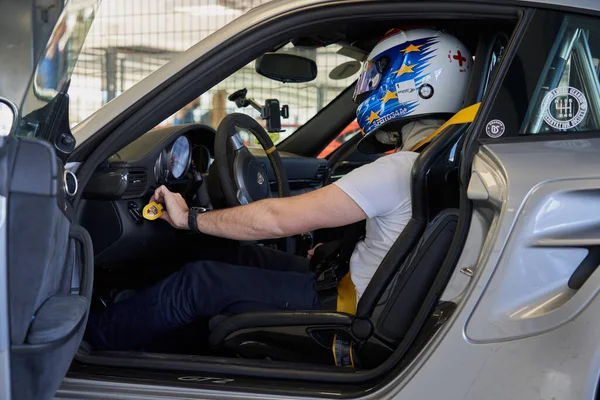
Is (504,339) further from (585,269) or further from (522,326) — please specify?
(585,269)

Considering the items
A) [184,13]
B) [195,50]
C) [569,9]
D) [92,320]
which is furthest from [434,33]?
[184,13]

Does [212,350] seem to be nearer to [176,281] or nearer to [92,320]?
[176,281]

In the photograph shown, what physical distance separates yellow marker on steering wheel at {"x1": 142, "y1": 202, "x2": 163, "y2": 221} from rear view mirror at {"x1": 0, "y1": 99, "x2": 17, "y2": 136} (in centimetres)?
82

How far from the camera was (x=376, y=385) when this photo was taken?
5.62ft

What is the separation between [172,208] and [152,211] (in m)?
0.07

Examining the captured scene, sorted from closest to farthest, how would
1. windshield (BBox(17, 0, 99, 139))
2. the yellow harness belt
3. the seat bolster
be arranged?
windshield (BBox(17, 0, 99, 139))
the seat bolster
the yellow harness belt

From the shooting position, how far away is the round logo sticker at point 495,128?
1.67m

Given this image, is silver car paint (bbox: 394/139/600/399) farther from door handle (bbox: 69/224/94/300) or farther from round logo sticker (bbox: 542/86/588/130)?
door handle (bbox: 69/224/94/300)

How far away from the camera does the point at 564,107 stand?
5.40 ft

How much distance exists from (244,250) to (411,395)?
1073mm

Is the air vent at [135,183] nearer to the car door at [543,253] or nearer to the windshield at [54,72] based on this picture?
the windshield at [54,72]

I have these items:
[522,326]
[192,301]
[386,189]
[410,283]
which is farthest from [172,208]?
[522,326]

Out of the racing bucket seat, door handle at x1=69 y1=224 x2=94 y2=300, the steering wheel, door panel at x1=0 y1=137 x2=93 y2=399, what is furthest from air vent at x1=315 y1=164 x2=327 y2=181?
door panel at x1=0 y1=137 x2=93 y2=399

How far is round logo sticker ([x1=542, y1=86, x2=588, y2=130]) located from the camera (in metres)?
1.64
